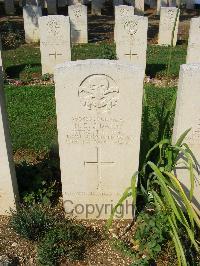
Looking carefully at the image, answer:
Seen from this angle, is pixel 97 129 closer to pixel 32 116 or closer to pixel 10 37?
pixel 32 116

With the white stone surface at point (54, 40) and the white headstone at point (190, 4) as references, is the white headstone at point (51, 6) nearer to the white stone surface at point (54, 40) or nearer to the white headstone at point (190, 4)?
the white headstone at point (190, 4)

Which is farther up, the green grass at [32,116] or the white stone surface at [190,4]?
the white stone surface at [190,4]

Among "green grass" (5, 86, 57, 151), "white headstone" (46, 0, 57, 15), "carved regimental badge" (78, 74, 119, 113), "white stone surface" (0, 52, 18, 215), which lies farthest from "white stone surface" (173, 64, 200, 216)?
"white headstone" (46, 0, 57, 15)

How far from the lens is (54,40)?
895cm

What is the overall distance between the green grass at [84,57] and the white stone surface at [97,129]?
567 centimetres

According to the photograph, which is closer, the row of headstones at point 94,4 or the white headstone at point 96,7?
the row of headstones at point 94,4

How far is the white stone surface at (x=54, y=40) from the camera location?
866cm

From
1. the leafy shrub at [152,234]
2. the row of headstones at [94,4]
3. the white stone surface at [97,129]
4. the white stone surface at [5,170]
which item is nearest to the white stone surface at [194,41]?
the white stone surface at [97,129]

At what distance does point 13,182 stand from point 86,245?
1040 mm

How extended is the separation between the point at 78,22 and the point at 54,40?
4.12 meters

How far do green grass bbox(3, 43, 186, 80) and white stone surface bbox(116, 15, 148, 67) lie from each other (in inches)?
15.0

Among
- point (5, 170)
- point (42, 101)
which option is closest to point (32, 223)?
point (5, 170)

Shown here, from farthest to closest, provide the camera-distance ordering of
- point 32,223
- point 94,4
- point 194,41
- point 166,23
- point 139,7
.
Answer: point 139,7
point 94,4
point 166,23
point 194,41
point 32,223

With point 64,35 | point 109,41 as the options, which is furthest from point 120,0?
point 64,35
